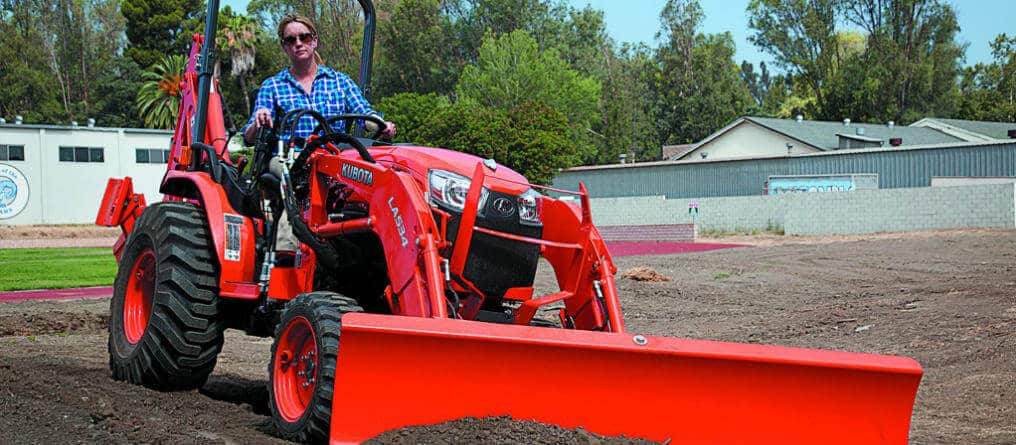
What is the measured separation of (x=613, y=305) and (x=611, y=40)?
84034mm

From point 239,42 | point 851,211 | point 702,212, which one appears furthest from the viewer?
point 239,42

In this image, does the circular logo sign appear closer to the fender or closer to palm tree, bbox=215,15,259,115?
palm tree, bbox=215,15,259,115

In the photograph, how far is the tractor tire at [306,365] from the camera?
189 inches

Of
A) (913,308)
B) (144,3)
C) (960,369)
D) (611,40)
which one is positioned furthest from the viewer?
(611,40)

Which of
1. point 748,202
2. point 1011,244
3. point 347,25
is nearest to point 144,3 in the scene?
point 347,25

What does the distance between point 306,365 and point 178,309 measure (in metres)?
1.59

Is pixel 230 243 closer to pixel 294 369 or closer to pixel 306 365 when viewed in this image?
pixel 294 369

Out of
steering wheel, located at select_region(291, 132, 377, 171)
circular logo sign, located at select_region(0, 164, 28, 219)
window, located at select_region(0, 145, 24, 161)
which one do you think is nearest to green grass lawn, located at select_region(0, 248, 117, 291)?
steering wheel, located at select_region(291, 132, 377, 171)

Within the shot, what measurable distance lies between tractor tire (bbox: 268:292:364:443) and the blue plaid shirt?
1.48 metres

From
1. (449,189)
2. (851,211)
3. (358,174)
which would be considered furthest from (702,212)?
(449,189)

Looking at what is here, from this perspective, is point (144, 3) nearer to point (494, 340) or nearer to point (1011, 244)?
point (1011, 244)

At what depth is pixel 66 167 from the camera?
2119 inches

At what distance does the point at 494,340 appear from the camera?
4.38 meters

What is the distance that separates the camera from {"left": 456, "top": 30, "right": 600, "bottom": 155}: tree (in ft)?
210
